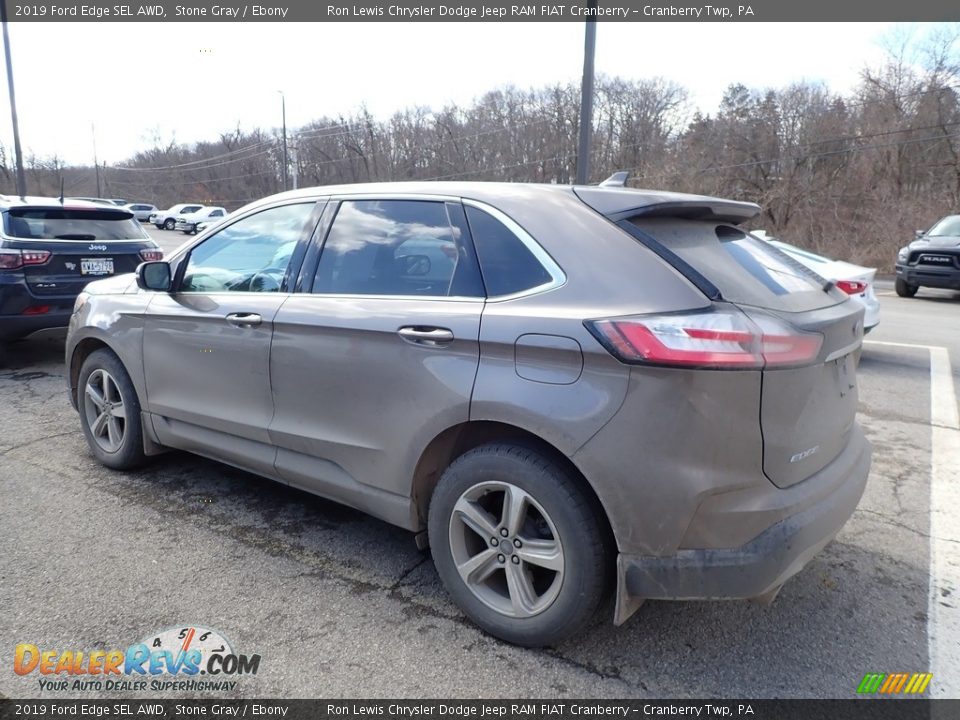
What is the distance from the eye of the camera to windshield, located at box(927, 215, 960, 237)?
14.1 meters

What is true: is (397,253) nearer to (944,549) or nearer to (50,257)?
(944,549)

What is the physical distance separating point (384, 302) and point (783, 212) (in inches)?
1376

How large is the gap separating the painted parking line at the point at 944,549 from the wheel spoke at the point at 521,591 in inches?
56.4

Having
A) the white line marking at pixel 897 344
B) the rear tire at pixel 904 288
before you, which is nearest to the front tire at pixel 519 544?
the white line marking at pixel 897 344

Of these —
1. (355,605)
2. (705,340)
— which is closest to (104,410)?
(355,605)

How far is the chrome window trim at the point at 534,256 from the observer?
2.43m

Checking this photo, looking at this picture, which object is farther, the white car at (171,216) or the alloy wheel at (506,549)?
the white car at (171,216)

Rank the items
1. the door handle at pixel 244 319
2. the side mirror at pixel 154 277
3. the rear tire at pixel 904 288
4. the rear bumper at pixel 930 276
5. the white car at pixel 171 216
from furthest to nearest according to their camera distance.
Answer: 1. the white car at pixel 171 216
2. the rear tire at pixel 904 288
3. the rear bumper at pixel 930 276
4. the side mirror at pixel 154 277
5. the door handle at pixel 244 319

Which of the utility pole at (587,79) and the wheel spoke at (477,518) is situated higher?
the utility pole at (587,79)

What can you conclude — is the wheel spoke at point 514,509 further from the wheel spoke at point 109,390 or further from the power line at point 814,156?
the power line at point 814,156

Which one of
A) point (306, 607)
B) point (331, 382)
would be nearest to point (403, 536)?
point (306, 607)

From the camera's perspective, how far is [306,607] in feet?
9.14

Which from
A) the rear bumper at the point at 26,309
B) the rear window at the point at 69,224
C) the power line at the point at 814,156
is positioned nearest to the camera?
the rear bumper at the point at 26,309

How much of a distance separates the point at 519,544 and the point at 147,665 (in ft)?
4.72
